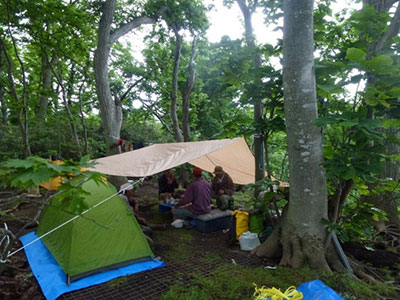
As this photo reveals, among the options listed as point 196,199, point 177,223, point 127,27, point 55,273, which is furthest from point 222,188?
point 127,27

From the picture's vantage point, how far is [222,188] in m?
4.96

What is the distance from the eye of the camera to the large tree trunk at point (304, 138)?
2.60 m

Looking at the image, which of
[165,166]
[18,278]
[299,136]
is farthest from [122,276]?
[299,136]

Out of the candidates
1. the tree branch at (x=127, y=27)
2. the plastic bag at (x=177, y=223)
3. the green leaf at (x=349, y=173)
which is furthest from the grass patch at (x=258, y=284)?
the tree branch at (x=127, y=27)

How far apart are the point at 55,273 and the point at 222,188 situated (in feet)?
9.74

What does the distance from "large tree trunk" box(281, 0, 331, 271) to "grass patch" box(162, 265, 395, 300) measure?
171 millimetres

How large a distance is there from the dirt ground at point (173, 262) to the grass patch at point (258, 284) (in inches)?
8.4

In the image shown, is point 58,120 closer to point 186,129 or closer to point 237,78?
point 186,129

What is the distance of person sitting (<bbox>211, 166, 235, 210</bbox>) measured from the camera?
15.2 feet

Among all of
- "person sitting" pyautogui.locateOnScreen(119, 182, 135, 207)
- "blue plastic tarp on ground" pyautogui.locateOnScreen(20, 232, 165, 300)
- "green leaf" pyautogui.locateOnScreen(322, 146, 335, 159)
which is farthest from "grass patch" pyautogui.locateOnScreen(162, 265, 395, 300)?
"person sitting" pyautogui.locateOnScreen(119, 182, 135, 207)

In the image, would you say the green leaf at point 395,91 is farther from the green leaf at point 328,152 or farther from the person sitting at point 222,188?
the person sitting at point 222,188

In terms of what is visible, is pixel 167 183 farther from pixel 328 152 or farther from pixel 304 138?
pixel 328 152

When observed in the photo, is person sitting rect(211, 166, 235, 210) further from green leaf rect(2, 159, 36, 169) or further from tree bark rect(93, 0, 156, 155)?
green leaf rect(2, 159, 36, 169)

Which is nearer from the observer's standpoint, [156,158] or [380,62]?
[380,62]
